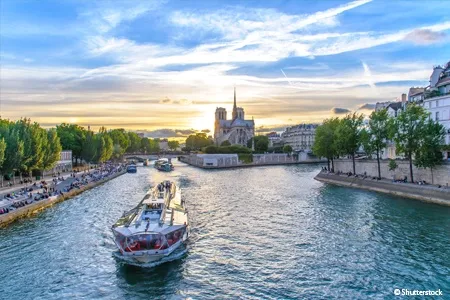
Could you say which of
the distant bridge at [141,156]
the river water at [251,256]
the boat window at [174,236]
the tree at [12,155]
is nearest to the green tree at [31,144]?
the tree at [12,155]

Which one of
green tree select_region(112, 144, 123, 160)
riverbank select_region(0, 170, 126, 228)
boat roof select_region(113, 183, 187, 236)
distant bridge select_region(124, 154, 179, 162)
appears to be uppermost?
green tree select_region(112, 144, 123, 160)

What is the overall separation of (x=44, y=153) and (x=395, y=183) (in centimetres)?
5400

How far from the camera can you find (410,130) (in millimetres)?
49906

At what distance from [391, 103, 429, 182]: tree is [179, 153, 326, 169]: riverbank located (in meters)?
79.4

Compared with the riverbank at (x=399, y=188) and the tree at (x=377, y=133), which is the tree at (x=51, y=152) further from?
the tree at (x=377, y=133)

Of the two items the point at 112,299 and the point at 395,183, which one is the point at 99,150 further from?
the point at 112,299

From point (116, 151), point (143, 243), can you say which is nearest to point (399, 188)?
point (143, 243)

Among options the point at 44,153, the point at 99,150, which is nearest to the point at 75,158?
the point at 99,150

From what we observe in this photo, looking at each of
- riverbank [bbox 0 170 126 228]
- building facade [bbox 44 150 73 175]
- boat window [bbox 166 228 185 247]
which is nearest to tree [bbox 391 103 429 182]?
boat window [bbox 166 228 185 247]

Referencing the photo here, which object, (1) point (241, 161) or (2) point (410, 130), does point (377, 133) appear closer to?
(2) point (410, 130)

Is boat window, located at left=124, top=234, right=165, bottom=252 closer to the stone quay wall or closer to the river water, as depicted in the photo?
the river water

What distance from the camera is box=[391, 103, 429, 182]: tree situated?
1941 inches

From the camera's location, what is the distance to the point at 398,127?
5169cm

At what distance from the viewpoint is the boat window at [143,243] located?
→ 23000 mm
